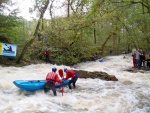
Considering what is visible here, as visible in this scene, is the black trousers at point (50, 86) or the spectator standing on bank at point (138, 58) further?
the spectator standing on bank at point (138, 58)

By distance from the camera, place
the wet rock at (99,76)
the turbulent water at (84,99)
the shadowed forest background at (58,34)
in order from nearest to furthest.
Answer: the turbulent water at (84,99), the wet rock at (99,76), the shadowed forest background at (58,34)

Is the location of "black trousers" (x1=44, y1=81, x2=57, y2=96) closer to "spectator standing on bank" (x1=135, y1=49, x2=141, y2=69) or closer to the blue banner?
the blue banner

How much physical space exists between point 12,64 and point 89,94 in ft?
29.3

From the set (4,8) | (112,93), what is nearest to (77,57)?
(4,8)

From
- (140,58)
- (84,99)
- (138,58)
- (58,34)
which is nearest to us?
(84,99)

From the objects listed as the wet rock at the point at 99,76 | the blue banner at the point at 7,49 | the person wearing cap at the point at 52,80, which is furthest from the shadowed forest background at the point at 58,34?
the person wearing cap at the point at 52,80

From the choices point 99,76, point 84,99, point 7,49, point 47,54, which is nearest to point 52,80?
point 84,99

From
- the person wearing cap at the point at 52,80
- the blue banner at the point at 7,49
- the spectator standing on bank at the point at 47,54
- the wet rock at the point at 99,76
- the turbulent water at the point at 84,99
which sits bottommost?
the turbulent water at the point at 84,99

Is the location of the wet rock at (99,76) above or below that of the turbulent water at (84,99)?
above

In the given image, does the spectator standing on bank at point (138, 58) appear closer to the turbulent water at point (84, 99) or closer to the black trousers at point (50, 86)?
the turbulent water at point (84, 99)

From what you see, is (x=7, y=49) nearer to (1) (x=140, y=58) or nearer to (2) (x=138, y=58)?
(2) (x=138, y=58)

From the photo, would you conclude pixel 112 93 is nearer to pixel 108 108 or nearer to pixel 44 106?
pixel 108 108

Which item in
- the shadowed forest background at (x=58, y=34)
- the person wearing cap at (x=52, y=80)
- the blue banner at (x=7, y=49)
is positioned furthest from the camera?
the shadowed forest background at (x=58, y=34)

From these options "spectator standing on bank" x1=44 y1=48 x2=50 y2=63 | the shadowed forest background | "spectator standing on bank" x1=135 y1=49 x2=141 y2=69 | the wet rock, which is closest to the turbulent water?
the wet rock
